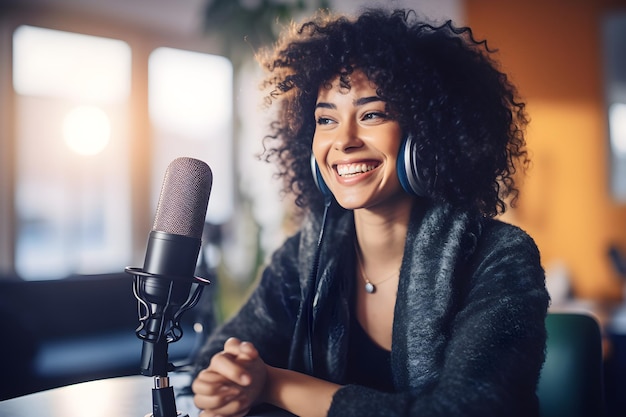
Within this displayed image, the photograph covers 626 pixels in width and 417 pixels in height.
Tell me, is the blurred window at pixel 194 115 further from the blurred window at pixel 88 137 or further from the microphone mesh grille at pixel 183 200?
the microphone mesh grille at pixel 183 200

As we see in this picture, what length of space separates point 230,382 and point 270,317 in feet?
1.23

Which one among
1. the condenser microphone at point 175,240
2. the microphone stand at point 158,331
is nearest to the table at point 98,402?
the microphone stand at point 158,331

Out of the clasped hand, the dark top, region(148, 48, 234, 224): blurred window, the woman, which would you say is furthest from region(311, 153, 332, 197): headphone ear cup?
region(148, 48, 234, 224): blurred window

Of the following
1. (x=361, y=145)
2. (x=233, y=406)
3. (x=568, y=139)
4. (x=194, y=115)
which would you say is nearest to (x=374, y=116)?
(x=361, y=145)

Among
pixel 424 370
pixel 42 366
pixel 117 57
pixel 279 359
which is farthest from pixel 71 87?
pixel 424 370

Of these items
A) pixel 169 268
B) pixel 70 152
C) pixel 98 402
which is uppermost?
pixel 70 152

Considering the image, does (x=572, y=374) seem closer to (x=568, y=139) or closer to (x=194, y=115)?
(x=568, y=139)

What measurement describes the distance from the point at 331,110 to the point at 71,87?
3583mm

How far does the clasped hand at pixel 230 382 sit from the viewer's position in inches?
37.9

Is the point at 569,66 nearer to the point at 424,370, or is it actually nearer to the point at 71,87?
the point at 71,87

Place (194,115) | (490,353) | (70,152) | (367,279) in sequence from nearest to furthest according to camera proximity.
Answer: (490,353), (367,279), (70,152), (194,115)

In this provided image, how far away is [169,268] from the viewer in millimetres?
835

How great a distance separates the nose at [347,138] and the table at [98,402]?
1.53 ft

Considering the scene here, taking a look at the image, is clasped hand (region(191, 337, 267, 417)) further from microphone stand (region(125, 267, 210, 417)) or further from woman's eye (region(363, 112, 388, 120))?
woman's eye (region(363, 112, 388, 120))
